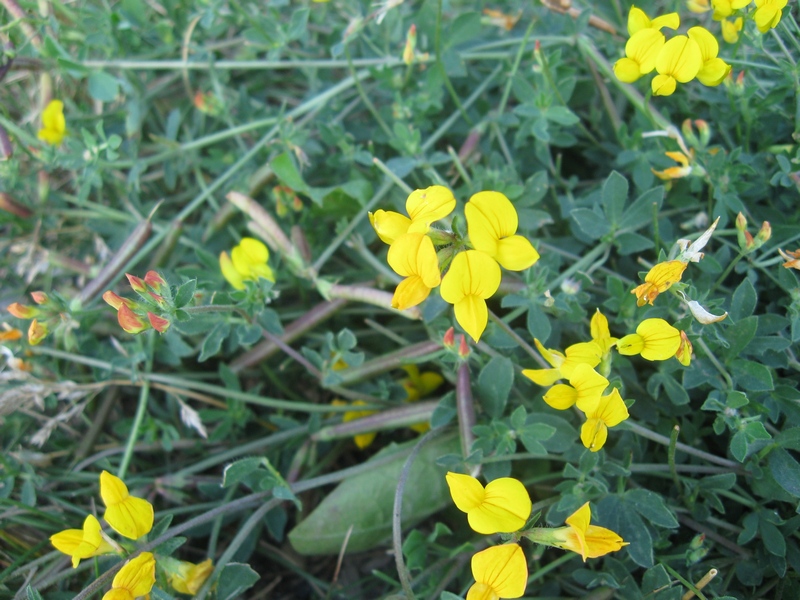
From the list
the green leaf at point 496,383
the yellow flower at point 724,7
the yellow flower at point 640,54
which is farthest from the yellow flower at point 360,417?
the yellow flower at point 724,7

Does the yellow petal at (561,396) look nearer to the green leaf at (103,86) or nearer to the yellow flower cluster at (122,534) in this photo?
the yellow flower cluster at (122,534)

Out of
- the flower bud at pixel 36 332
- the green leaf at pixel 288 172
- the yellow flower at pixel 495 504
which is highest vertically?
the green leaf at pixel 288 172

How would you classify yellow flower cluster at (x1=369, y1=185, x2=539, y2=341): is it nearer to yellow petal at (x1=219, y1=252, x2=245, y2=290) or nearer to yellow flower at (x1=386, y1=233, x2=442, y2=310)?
yellow flower at (x1=386, y1=233, x2=442, y2=310)

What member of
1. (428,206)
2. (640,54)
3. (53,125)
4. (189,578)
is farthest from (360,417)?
(53,125)

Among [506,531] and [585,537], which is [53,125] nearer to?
[506,531]

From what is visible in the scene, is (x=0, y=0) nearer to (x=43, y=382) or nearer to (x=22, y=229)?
(x=22, y=229)

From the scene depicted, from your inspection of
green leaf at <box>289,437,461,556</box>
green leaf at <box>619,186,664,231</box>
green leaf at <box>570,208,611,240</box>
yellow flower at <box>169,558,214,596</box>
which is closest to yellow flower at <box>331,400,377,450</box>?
green leaf at <box>289,437,461,556</box>
